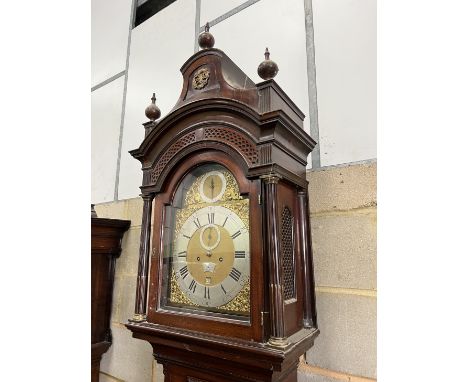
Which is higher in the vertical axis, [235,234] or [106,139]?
[106,139]

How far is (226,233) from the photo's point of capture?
38.2 inches

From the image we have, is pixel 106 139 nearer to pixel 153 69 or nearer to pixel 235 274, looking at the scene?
pixel 153 69

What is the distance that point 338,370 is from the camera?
1.03 m

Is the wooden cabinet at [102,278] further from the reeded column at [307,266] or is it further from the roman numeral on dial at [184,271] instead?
the reeded column at [307,266]

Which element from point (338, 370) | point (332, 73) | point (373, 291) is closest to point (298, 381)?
point (338, 370)

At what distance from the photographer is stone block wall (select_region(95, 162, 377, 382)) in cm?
101

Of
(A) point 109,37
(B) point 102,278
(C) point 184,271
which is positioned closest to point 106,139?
(A) point 109,37

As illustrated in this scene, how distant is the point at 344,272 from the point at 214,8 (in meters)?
1.39

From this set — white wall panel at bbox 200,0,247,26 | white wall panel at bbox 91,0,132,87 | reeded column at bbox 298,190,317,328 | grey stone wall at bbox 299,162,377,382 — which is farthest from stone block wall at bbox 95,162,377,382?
white wall panel at bbox 91,0,132,87

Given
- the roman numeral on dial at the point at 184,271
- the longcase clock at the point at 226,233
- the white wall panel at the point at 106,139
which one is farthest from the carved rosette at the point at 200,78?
the white wall panel at the point at 106,139

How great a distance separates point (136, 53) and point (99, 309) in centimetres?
153

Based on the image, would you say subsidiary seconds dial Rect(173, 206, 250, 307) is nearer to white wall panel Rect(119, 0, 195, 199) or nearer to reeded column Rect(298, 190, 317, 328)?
reeded column Rect(298, 190, 317, 328)

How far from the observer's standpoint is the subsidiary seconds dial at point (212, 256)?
A: 931 millimetres

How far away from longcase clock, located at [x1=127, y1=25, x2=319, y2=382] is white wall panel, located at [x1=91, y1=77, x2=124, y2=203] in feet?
3.09
